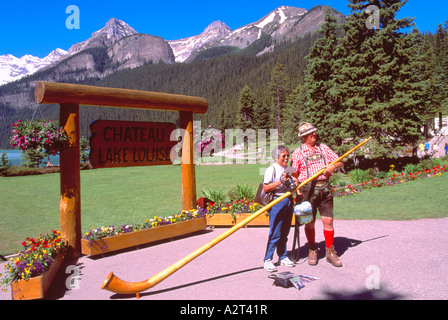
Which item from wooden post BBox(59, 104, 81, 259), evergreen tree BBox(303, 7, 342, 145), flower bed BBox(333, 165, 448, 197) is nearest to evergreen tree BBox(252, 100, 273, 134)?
evergreen tree BBox(303, 7, 342, 145)

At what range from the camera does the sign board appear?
21.9 ft

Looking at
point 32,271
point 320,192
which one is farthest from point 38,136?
point 320,192

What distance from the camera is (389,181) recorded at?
15.6 metres

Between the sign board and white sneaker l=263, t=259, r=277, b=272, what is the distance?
3.34 metres

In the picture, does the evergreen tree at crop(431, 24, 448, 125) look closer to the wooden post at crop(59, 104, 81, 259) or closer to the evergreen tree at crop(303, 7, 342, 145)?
the evergreen tree at crop(303, 7, 342, 145)

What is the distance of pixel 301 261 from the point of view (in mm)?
5828

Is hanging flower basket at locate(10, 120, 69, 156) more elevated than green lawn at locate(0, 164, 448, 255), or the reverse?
hanging flower basket at locate(10, 120, 69, 156)

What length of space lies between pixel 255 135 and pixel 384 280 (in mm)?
66088

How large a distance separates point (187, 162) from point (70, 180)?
2.86m

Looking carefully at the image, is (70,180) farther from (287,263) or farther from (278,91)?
(278,91)

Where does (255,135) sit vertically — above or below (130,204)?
above
